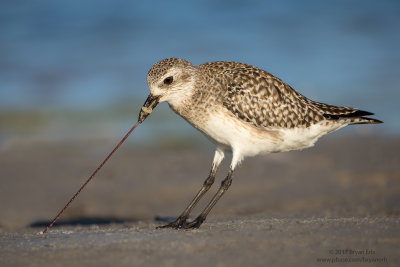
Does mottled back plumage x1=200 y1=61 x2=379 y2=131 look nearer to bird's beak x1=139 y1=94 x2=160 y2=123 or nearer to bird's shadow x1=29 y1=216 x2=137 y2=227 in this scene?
bird's beak x1=139 y1=94 x2=160 y2=123

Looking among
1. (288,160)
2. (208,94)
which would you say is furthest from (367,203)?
(208,94)

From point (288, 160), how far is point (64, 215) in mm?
5081

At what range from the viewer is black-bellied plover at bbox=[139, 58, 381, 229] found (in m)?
7.16

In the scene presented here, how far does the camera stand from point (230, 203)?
426 inches

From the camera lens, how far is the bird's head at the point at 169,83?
23.3 feet

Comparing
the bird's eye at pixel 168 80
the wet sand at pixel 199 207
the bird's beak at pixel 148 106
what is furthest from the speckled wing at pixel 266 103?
the wet sand at pixel 199 207

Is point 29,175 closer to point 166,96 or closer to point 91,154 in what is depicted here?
point 91,154

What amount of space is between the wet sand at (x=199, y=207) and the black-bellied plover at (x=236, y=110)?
3.14 ft

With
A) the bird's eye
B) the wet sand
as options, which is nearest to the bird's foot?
the wet sand

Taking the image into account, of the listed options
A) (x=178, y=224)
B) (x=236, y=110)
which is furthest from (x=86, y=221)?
(x=236, y=110)

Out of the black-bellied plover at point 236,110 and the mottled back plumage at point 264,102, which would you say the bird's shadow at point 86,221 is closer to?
the black-bellied plover at point 236,110

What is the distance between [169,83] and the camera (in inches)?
284

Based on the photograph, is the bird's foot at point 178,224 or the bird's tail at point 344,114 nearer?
the bird's foot at point 178,224

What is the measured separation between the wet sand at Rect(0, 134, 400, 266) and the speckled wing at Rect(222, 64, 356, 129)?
1280 mm
